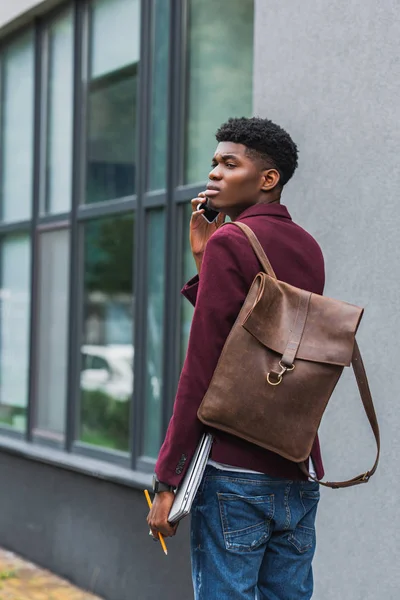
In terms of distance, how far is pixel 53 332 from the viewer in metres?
7.05

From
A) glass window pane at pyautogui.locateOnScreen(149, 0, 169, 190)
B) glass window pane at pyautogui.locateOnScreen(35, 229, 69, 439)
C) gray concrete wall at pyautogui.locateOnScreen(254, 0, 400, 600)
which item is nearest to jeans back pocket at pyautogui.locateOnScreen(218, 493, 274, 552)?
gray concrete wall at pyautogui.locateOnScreen(254, 0, 400, 600)

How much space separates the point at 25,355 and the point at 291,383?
17.0 feet

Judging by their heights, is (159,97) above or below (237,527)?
above

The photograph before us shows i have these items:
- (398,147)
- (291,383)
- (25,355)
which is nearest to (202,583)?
(291,383)

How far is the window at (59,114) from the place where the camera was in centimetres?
689

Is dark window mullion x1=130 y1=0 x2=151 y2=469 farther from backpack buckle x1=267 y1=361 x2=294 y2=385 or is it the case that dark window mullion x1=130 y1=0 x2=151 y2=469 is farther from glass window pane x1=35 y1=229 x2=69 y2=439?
backpack buckle x1=267 y1=361 x2=294 y2=385

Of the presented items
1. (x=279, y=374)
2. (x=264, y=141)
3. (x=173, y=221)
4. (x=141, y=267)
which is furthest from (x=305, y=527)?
(x=141, y=267)

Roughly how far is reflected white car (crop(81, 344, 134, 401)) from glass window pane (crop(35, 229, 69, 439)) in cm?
29

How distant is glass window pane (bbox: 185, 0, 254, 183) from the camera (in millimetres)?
5309

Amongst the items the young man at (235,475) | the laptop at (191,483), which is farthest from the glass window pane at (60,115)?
the laptop at (191,483)

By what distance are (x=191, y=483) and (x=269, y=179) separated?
2.96 ft

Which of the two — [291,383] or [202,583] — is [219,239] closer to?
[291,383]

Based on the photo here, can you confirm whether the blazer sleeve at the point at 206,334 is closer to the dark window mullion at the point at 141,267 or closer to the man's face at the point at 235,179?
the man's face at the point at 235,179

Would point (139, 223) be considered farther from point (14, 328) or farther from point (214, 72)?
point (14, 328)
